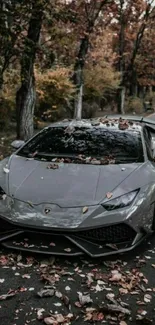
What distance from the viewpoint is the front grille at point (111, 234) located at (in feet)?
11.6

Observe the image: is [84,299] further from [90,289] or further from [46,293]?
[46,293]

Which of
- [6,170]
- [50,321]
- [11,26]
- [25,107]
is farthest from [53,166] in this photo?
[25,107]

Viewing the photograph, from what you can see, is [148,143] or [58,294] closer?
[58,294]

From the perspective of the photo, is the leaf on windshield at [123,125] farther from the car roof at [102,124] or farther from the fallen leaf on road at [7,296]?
the fallen leaf on road at [7,296]

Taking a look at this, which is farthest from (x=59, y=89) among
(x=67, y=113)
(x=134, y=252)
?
(x=134, y=252)

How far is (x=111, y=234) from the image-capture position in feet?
11.8

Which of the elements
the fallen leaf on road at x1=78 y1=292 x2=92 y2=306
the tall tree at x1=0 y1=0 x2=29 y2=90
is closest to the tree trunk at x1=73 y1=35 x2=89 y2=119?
the tall tree at x1=0 y1=0 x2=29 y2=90

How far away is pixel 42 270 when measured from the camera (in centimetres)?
345

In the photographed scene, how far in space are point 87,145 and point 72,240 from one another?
166cm

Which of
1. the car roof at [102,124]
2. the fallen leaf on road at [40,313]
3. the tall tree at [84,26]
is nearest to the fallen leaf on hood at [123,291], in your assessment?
the fallen leaf on road at [40,313]

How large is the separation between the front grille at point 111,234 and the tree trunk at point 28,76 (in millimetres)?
5575

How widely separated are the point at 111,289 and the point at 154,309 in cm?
42

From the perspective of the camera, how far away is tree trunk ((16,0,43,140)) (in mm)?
8023

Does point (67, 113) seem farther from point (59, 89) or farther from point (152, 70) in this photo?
point (152, 70)
